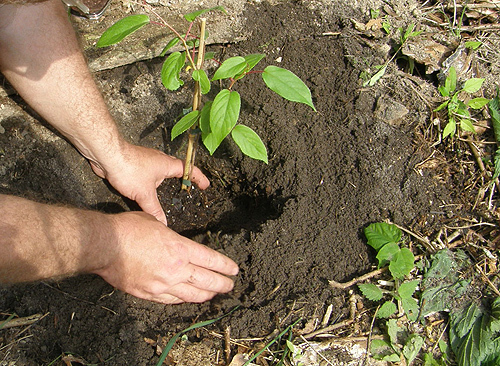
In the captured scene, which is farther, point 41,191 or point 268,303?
point 41,191

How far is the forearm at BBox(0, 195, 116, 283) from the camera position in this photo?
140cm

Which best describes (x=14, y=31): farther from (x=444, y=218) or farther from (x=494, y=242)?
(x=494, y=242)

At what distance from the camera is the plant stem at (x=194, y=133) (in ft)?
5.04

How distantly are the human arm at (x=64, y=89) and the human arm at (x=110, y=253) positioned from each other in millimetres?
288

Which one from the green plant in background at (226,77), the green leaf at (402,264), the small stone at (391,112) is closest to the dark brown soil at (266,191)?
the small stone at (391,112)

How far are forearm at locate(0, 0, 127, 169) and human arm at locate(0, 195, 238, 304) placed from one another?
432mm

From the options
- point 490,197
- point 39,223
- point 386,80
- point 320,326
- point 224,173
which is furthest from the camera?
point 224,173

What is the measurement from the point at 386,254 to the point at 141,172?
1.14 meters

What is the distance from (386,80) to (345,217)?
78cm

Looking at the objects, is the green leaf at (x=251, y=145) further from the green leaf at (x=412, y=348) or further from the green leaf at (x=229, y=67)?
the green leaf at (x=412, y=348)

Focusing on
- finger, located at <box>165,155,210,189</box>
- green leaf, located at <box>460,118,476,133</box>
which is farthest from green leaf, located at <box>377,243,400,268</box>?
finger, located at <box>165,155,210,189</box>

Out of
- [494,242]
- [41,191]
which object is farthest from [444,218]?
[41,191]

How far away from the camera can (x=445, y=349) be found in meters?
1.56

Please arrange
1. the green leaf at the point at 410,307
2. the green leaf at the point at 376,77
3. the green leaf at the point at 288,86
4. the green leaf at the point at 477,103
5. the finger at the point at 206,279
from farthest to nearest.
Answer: the green leaf at the point at 376,77
the green leaf at the point at 477,103
the finger at the point at 206,279
the green leaf at the point at 410,307
the green leaf at the point at 288,86
